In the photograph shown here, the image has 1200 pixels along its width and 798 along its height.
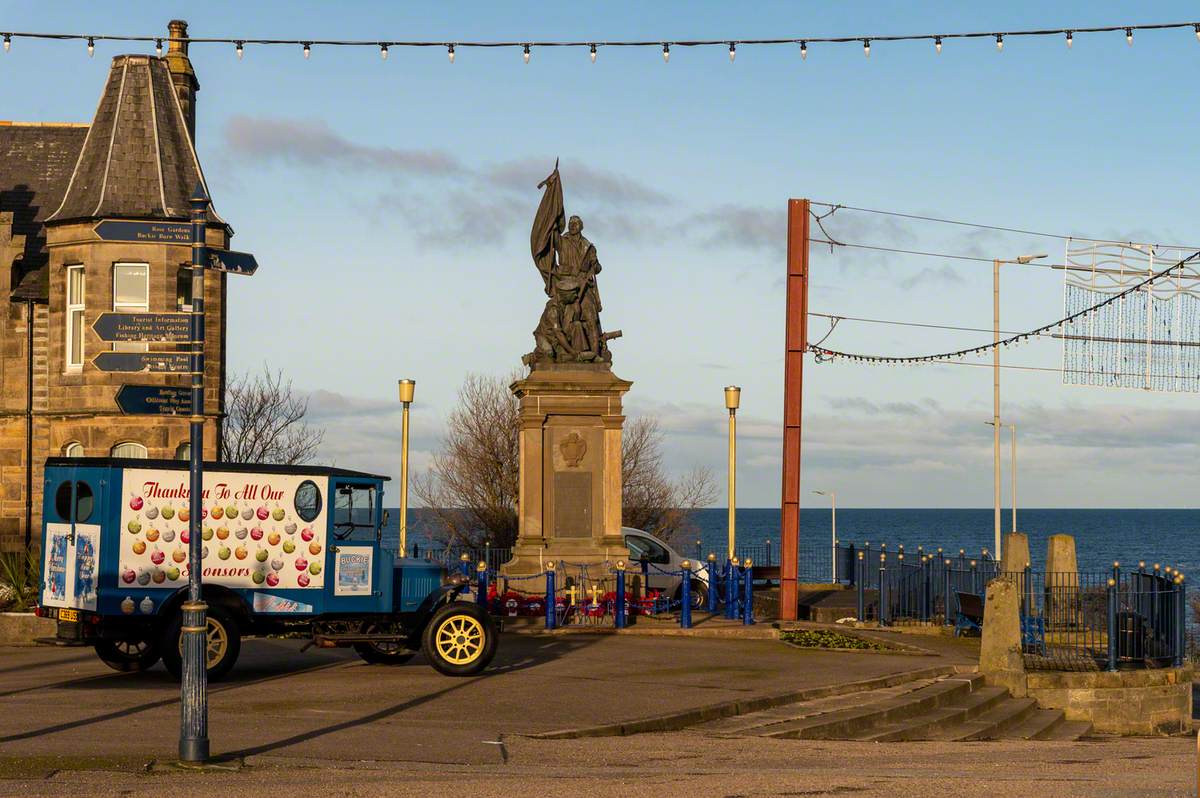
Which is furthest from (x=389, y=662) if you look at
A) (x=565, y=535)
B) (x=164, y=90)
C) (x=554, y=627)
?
(x=164, y=90)

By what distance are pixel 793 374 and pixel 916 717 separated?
9.27m

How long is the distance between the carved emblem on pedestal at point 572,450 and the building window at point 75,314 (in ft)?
32.3

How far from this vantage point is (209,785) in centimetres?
1119

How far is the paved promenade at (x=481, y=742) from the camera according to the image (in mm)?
11703

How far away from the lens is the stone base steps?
15.6m

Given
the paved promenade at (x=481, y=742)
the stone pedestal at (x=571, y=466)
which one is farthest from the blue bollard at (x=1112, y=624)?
the stone pedestal at (x=571, y=466)

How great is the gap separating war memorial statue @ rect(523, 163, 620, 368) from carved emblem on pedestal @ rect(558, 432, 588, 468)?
1.39m

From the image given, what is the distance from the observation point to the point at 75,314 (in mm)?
29578

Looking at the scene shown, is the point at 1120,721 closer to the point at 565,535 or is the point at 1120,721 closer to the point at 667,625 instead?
the point at 667,625

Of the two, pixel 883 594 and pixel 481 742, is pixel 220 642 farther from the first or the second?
pixel 883 594

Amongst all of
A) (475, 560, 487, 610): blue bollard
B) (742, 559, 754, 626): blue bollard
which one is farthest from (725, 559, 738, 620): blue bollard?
(475, 560, 487, 610): blue bollard

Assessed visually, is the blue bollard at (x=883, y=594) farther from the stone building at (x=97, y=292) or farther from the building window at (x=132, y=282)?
the building window at (x=132, y=282)

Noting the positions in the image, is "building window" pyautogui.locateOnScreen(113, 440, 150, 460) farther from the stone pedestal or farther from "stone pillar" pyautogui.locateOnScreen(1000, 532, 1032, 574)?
"stone pillar" pyautogui.locateOnScreen(1000, 532, 1032, 574)

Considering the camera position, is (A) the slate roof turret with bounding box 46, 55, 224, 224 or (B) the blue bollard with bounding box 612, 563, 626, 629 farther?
(A) the slate roof turret with bounding box 46, 55, 224, 224
